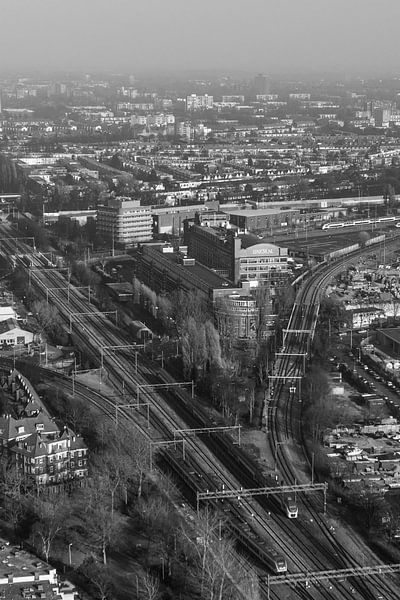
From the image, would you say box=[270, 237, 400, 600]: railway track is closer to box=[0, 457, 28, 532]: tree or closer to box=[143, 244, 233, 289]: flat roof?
box=[143, 244, 233, 289]: flat roof

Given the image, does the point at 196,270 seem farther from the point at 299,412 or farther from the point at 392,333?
the point at 299,412

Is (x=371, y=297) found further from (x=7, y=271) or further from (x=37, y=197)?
(x=37, y=197)

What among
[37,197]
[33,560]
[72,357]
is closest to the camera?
[33,560]

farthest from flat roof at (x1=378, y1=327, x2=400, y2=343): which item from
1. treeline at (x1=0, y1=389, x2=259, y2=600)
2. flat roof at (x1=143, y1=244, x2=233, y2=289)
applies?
treeline at (x1=0, y1=389, x2=259, y2=600)

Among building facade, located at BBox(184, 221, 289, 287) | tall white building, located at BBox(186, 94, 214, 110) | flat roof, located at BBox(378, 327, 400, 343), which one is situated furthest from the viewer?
tall white building, located at BBox(186, 94, 214, 110)

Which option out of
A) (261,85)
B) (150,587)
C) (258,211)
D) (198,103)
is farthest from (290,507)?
(261,85)

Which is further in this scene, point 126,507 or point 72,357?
point 72,357

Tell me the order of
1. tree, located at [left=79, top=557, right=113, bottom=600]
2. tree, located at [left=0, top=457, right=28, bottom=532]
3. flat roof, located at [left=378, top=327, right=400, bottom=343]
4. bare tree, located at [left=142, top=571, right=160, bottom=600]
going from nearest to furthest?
1. bare tree, located at [left=142, top=571, right=160, bottom=600]
2. tree, located at [left=79, top=557, right=113, bottom=600]
3. tree, located at [left=0, top=457, right=28, bottom=532]
4. flat roof, located at [left=378, top=327, right=400, bottom=343]

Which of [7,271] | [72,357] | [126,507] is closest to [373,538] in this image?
[126,507]
